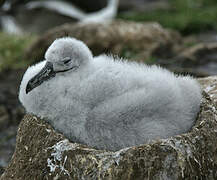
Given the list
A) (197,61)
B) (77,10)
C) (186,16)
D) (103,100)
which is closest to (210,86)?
(103,100)

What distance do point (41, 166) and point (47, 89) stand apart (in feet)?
1.84

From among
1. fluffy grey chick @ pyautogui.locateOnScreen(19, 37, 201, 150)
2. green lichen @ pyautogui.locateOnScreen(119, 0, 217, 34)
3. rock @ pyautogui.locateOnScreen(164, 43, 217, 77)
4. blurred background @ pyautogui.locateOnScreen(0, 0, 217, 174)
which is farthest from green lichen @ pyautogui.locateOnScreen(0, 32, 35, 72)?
fluffy grey chick @ pyautogui.locateOnScreen(19, 37, 201, 150)

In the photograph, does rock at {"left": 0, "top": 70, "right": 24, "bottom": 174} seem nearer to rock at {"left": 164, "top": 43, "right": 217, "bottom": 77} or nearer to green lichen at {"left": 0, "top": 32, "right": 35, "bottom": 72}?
green lichen at {"left": 0, "top": 32, "right": 35, "bottom": 72}

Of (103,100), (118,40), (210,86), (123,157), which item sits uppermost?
(103,100)

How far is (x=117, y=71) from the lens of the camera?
3506mm

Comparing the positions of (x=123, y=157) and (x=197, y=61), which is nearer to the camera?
(x=123, y=157)

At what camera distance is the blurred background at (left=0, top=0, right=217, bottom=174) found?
7.31 meters

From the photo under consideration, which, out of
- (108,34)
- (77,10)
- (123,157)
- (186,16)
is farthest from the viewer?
(77,10)

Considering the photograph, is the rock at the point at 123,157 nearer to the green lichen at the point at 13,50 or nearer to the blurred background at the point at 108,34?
the blurred background at the point at 108,34

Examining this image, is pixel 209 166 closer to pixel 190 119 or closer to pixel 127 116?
pixel 190 119

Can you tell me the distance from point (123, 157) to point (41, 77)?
882 millimetres

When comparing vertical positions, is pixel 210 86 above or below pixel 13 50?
above

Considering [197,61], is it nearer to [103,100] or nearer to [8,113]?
[8,113]

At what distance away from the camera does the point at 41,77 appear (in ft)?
11.5
